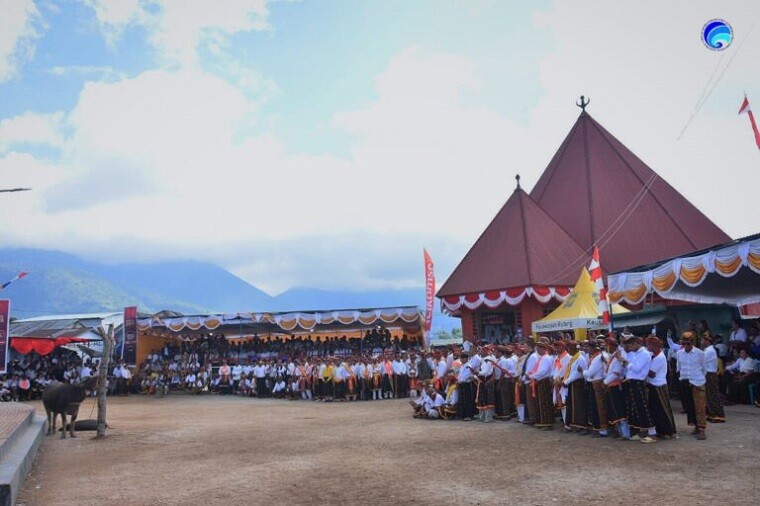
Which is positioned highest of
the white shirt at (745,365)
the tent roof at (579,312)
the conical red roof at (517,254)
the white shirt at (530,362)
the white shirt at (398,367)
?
the conical red roof at (517,254)

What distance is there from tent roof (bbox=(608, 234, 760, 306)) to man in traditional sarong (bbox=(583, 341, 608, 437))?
398 centimetres

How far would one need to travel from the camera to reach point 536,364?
473 inches

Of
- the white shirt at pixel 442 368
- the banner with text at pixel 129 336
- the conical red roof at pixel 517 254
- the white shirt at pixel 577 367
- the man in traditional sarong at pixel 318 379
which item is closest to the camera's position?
the white shirt at pixel 577 367

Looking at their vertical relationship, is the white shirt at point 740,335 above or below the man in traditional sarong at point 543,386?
above

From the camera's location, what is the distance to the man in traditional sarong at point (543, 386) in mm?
11586

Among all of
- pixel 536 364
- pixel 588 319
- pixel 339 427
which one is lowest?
pixel 339 427

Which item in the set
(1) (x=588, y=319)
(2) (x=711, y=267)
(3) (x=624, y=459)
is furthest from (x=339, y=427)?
(2) (x=711, y=267)

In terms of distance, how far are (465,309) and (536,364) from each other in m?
13.3

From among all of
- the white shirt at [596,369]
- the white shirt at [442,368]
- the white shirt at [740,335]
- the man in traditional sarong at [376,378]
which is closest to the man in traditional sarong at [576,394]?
the white shirt at [596,369]

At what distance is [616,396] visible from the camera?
32.7 feet

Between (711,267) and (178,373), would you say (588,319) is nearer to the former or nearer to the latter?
(711,267)

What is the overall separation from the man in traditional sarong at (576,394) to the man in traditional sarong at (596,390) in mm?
137

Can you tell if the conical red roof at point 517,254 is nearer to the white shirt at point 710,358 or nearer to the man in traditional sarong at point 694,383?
the white shirt at point 710,358

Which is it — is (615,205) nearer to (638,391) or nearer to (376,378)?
(376,378)
